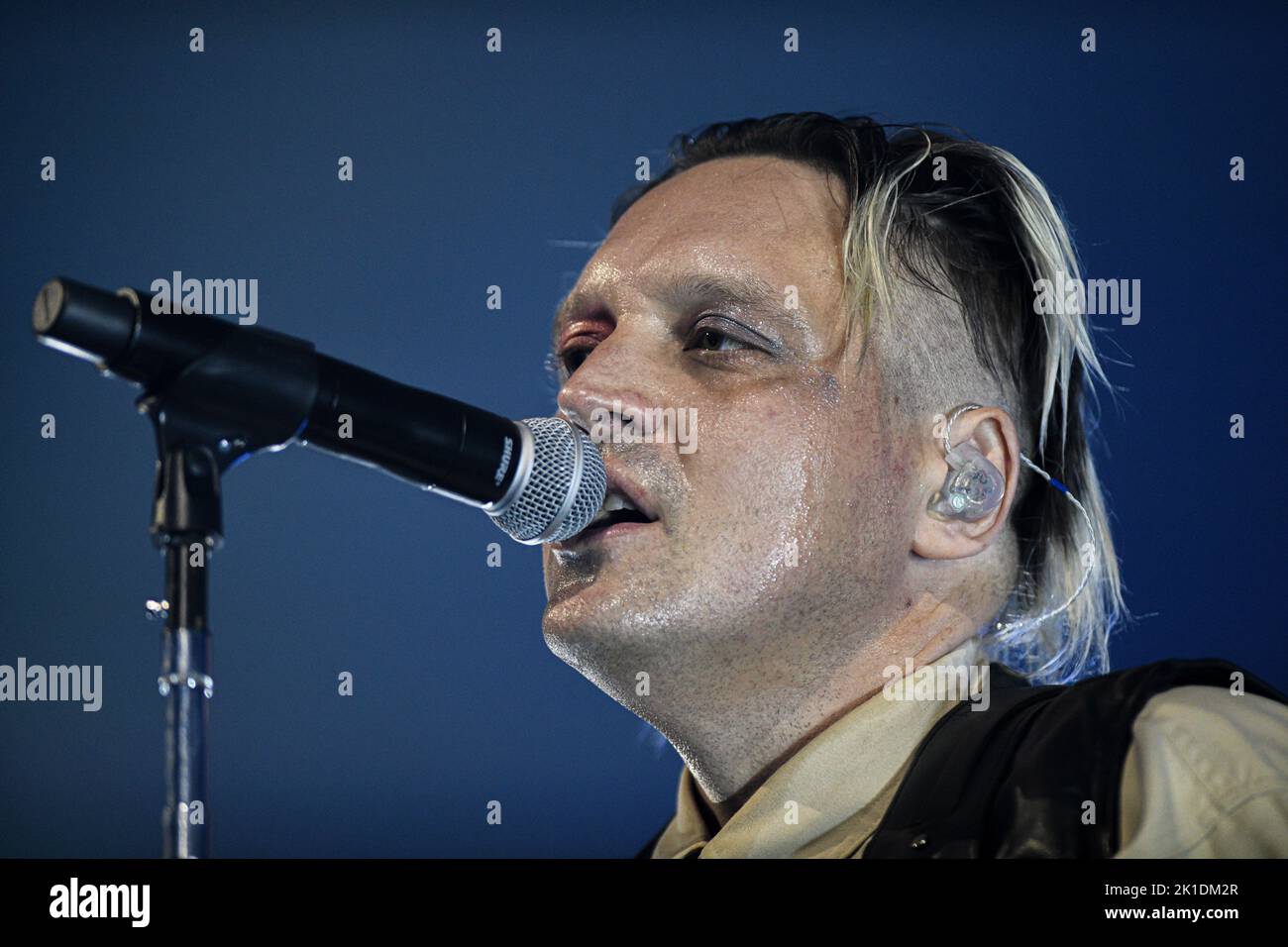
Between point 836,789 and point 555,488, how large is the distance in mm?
526

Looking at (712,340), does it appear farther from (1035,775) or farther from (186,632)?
(186,632)

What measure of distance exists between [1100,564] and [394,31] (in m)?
1.62

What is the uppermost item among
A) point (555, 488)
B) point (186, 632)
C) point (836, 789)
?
point (555, 488)

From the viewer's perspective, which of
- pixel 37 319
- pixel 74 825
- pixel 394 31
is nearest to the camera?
pixel 37 319

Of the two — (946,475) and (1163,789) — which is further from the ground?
(946,475)

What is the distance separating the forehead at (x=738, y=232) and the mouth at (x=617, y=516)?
0.30m

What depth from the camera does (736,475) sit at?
1.65m

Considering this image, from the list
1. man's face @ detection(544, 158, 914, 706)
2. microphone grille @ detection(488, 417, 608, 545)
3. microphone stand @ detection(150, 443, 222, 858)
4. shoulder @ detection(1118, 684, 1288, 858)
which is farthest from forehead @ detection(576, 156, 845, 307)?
microphone stand @ detection(150, 443, 222, 858)

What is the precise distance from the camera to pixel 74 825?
2363 mm

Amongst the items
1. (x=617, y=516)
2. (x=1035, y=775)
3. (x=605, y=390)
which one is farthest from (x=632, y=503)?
(x=1035, y=775)

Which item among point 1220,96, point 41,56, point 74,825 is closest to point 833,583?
point 1220,96

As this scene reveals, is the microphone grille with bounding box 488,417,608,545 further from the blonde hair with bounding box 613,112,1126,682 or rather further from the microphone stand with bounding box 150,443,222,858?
the blonde hair with bounding box 613,112,1126,682

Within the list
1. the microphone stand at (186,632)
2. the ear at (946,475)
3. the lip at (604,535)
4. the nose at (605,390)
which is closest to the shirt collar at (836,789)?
the ear at (946,475)

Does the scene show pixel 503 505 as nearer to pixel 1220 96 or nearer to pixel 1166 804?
pixel 1166 804
